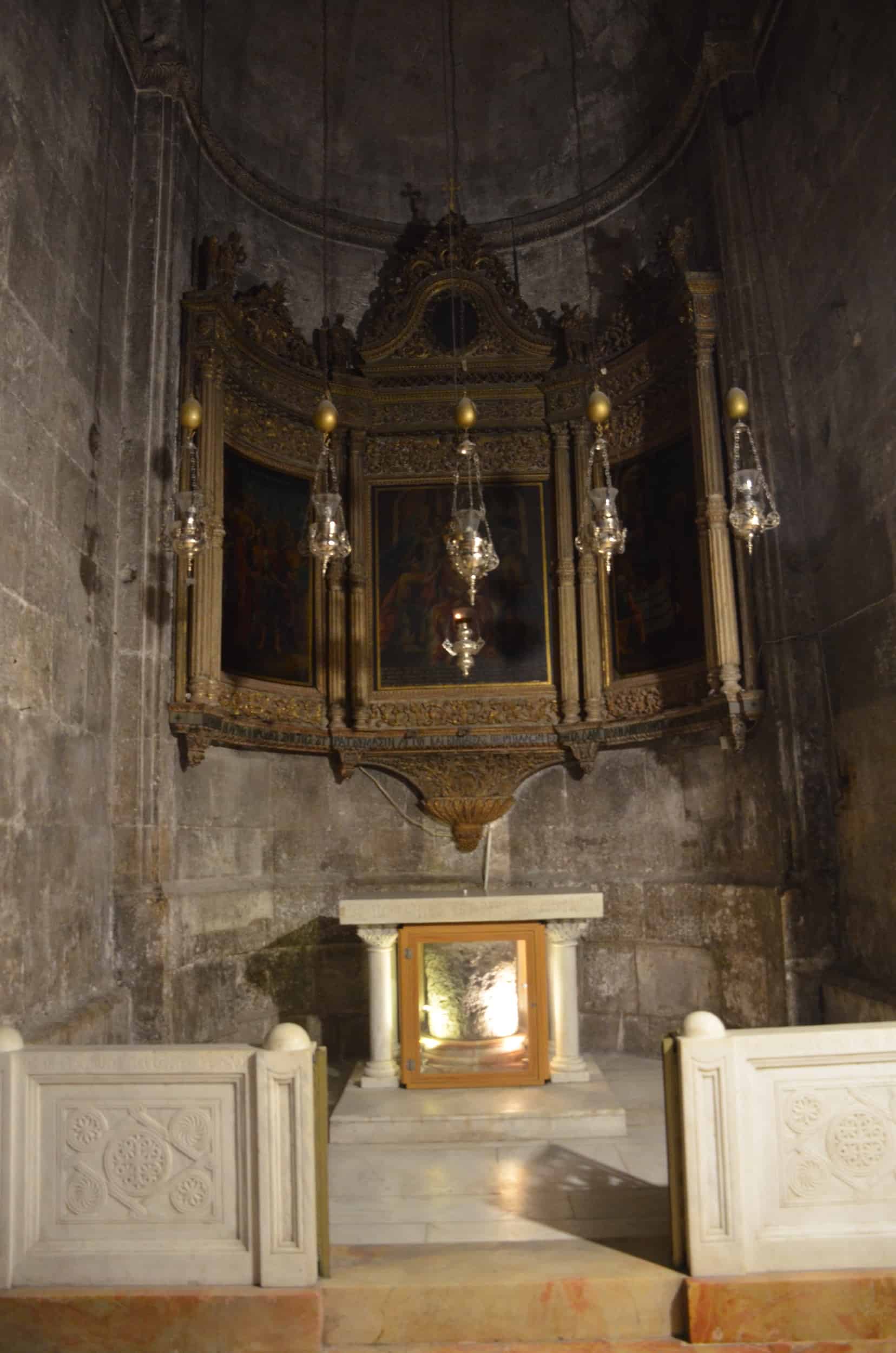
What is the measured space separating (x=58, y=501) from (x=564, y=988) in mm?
4275

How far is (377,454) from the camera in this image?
847 cm

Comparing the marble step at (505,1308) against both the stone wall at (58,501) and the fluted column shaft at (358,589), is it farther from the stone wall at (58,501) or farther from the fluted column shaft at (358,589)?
the fluted column shaft at (358,589)

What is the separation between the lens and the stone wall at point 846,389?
5.45 metres

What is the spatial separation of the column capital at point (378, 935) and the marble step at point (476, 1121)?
0.95m

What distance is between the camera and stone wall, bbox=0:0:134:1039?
16.6ft

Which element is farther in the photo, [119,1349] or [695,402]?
[695,402]

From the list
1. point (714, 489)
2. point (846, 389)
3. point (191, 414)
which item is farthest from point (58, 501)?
point (846, 389)

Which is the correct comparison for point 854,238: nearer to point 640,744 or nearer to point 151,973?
point 640,744

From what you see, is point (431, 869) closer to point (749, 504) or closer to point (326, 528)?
point (326, 528)

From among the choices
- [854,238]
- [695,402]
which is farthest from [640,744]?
[854,238]

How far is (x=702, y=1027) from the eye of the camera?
3.57m

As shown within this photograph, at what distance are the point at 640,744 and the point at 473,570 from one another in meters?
2.71

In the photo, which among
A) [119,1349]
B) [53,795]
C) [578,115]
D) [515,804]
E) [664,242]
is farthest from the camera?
[578,115]

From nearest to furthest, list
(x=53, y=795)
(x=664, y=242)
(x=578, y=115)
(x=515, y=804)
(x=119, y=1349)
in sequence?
(x=119, y=1349)
(x=53, y=795)
(x=664, y=242)
(x=515, y=804)
(x=578, y=115)
